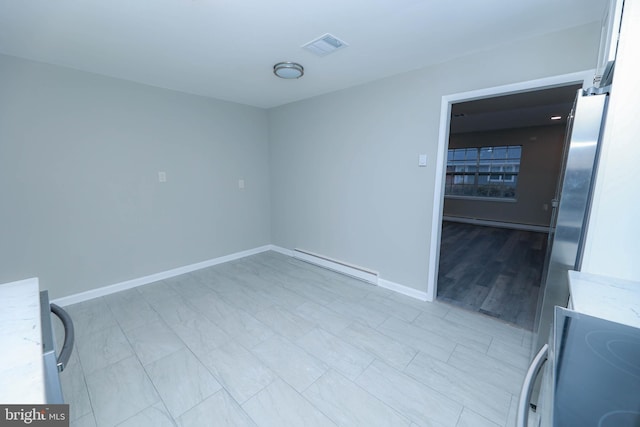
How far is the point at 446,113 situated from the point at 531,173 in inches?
199

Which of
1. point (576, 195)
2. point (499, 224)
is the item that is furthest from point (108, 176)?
point (499, 224)

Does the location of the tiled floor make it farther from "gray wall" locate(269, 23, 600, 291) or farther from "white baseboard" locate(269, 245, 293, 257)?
"white baseboard" locate(269, 245, 293, 257)

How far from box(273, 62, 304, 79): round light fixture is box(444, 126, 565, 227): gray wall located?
19.0 ft

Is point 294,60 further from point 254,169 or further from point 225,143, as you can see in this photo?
point 254,169

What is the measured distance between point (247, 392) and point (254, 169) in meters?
3.12

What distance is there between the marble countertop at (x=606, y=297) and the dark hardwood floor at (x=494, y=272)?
145 cm

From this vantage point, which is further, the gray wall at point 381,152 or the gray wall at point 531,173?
the gray wall at point 531,173

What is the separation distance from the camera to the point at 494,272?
135 inches

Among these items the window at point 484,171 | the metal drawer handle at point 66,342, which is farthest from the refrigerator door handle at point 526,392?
the window at point 484,171

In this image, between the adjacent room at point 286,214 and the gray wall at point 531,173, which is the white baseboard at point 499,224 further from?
the adjacent room at point 286,214

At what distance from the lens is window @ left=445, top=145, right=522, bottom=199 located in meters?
6.27

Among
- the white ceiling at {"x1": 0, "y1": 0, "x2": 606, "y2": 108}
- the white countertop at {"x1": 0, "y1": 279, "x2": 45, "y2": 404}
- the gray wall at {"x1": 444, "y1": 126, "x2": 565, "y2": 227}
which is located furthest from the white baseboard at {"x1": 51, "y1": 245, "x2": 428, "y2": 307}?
the gray wall at {"x1": 444, "y1": 126, "x2": 565, "y2": 227}

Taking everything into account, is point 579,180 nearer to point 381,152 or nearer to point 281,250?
point 381,152

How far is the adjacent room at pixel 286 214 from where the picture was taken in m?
1.15
